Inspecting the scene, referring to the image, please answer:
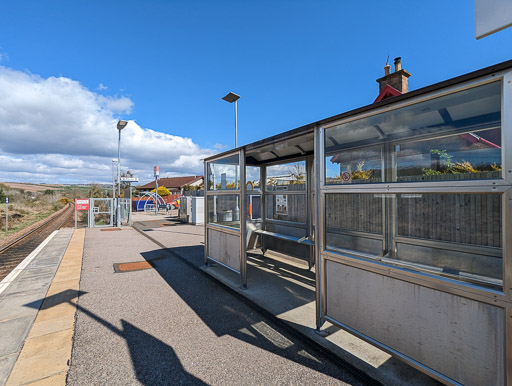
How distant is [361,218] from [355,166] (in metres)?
1.14

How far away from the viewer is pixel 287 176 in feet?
20.0

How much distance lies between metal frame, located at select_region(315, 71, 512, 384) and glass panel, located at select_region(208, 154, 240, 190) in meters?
2.11

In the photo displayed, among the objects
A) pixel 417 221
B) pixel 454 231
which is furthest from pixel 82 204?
pixel 454 231

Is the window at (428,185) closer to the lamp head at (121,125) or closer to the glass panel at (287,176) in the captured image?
the glass panel at (287,176)

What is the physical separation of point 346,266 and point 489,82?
1.96m

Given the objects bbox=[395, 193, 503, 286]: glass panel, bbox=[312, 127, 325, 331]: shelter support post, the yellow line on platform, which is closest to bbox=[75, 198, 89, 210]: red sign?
the yellow line on platform

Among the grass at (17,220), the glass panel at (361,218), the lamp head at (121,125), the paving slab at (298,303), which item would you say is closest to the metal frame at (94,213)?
the grass at (17,220)

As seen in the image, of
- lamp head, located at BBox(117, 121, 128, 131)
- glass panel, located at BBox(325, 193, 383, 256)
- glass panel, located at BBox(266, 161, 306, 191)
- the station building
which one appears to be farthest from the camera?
lamp head, located at BBox(117, 121, 128, 131)

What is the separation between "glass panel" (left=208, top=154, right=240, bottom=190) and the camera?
15.7ft

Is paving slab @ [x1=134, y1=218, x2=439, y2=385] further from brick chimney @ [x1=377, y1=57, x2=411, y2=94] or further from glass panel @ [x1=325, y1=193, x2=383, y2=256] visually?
brick chimney @ [x1=377, y1=57, x2=411, y2=94]

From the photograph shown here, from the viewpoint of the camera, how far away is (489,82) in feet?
5.77

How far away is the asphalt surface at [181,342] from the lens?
234cm

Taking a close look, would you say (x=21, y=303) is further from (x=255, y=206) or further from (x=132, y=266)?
(x=255, y=206)

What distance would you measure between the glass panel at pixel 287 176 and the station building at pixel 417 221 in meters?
0.23
